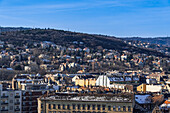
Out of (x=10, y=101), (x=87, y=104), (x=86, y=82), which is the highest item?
(x=87, y=104)

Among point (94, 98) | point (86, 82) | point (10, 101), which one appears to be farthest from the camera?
point (86, 82)

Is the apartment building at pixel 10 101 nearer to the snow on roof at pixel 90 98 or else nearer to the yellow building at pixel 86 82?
the snow on roof at pixel 90 98

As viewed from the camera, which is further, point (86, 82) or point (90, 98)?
point (86, 82)

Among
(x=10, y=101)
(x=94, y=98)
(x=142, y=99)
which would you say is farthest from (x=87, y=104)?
(x=142, y=99)

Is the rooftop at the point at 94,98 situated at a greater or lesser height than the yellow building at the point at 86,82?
greater

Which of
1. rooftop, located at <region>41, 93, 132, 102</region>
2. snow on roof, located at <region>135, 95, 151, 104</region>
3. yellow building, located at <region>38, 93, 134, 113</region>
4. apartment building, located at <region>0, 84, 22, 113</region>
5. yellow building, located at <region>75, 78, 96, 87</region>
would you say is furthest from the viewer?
yellow building, located at <region>75, 78, 96, 87</region>

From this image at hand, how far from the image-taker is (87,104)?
5203 cm

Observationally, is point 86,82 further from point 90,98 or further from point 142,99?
point 90,98

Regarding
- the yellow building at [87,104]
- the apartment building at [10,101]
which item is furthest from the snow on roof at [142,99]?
the yellow building at [87,104]

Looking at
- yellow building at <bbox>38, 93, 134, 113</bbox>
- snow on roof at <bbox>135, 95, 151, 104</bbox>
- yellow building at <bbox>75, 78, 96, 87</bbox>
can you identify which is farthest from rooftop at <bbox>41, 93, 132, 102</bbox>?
yellow building at <bbox>75, 78, 96, 87</bbox>

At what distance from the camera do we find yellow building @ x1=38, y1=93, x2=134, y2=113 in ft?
168

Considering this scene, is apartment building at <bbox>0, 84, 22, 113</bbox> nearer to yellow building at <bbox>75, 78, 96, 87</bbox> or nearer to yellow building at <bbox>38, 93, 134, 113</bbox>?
yellow building at <bbox>38, 93, 134, 113</bbox>

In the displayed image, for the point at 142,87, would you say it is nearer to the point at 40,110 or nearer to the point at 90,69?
the point at 40,110

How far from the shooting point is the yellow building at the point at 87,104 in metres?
51.3
